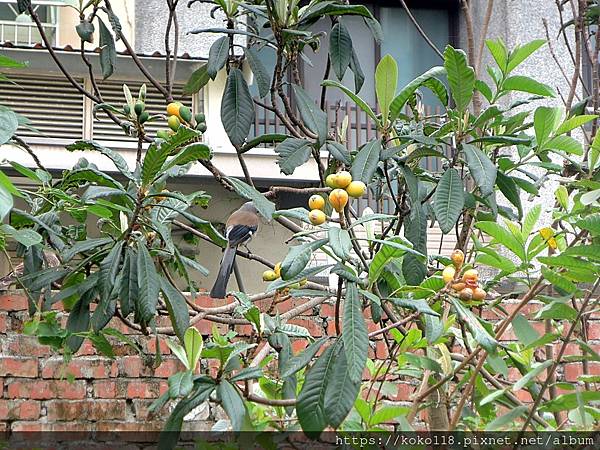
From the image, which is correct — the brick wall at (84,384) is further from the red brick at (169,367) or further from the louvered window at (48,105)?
the louvered window at (48,105)

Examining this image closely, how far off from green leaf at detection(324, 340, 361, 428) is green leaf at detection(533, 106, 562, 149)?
0.93m

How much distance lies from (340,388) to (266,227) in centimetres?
681

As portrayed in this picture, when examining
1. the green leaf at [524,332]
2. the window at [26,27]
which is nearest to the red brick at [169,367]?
the green leaf at [524,332]

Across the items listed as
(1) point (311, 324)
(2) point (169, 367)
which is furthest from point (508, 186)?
(2) point (169, 367)

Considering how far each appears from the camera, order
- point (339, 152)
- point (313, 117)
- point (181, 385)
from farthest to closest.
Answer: point (313, 117)
point (339, 152)
point (181, 385)

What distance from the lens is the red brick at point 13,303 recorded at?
13.1ft

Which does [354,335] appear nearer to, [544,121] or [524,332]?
[524,332]

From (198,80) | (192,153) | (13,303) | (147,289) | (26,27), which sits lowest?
(13,303)

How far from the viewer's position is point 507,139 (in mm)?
2555

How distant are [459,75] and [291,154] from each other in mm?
581

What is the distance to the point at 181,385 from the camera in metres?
2.04

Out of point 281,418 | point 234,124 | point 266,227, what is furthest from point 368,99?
point 281,418

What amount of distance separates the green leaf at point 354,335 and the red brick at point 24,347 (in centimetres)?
214

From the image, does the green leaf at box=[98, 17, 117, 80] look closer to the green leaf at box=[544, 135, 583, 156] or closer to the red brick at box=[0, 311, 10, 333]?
the red brick at box=[0, 311, 10, 333]
